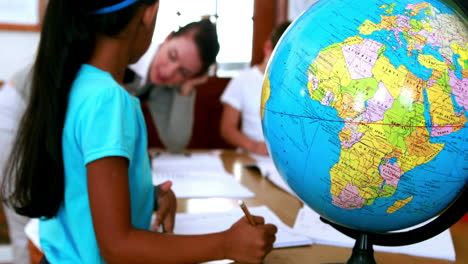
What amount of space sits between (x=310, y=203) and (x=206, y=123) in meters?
2.28

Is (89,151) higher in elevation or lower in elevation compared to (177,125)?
higher

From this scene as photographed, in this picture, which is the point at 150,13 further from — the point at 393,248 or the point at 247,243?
the point at 393,248

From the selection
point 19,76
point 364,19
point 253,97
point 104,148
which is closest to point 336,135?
point 364,19

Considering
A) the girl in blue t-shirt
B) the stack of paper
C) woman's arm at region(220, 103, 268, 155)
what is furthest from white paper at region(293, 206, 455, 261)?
woman's arm at region(220, 103, 268, 155)

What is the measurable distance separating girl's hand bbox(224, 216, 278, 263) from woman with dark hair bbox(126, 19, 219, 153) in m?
1.06

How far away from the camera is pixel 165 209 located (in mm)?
1021

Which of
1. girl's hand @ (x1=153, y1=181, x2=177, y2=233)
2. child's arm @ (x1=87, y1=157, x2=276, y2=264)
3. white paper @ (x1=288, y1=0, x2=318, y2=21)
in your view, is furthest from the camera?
white paper @ (x1=288, y1=0, x2=318, y2=21)

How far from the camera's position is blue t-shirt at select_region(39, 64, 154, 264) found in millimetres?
773

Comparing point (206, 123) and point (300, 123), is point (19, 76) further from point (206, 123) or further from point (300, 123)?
point (206, 123)

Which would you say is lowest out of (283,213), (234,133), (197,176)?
(234,133)

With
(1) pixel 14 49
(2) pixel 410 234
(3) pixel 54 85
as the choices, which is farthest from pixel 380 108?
(1) pixel 14 49

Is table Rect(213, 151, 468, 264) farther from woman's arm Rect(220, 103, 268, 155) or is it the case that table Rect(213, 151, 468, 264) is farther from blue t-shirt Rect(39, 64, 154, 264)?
woman's arm Rect(220, 103, 268, 155)

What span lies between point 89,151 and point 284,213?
22.8 inches

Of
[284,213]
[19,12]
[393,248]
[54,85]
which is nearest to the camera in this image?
[54,85]
